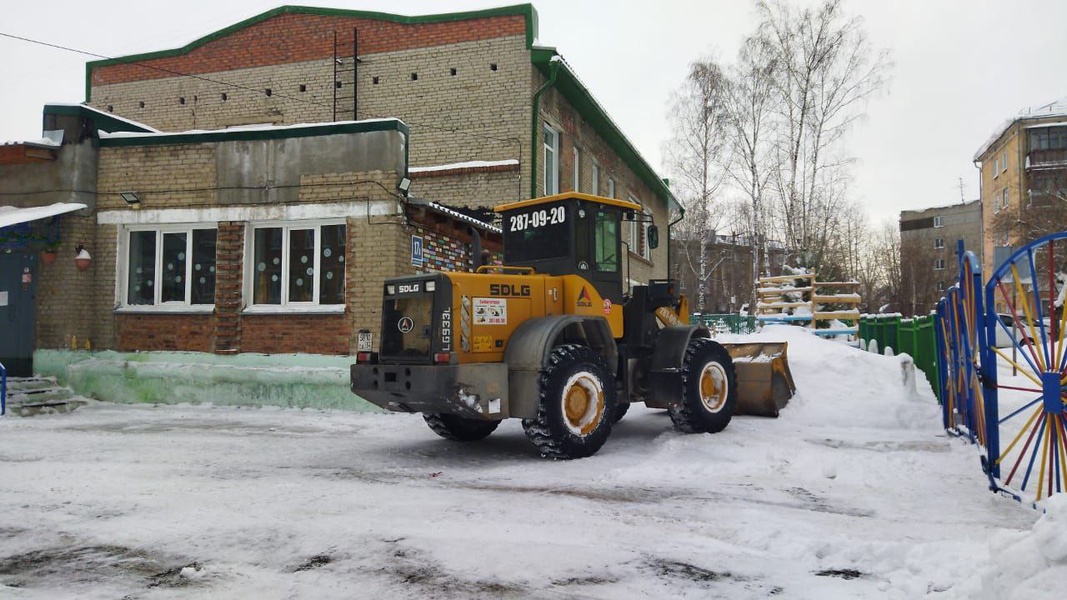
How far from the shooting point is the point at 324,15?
16688mm

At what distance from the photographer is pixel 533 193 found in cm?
Result: 1474

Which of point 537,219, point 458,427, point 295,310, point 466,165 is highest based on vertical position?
point 466,165

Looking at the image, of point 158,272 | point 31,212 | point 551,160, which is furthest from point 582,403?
point 551,160

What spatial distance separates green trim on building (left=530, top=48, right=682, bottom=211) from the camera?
14.9 meters

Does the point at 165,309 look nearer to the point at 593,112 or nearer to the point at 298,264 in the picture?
the point at 298,264

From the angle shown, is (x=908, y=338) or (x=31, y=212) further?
(x=908, y=338)

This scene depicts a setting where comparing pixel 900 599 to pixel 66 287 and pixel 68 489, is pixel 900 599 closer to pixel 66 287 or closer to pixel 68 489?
pixel 68 489

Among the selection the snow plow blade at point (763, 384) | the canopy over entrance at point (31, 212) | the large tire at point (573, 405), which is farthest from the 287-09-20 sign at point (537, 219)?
the canopy over entrance at point (31, 212)

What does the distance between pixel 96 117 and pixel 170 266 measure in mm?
2828

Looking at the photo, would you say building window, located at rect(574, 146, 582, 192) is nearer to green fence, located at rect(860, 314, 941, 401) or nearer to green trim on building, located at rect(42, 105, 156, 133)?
green fence, located at rect(860, 314, 941, 401)

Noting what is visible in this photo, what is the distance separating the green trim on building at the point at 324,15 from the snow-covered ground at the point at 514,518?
9.51m

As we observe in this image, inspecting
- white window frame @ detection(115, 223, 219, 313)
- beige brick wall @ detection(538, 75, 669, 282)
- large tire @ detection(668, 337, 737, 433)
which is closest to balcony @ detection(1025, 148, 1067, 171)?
beige brick wall @ detection(538, 75, 669, 282)

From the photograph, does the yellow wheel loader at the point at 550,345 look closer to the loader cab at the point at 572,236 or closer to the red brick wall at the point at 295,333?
the loader cab at the point at 572,236

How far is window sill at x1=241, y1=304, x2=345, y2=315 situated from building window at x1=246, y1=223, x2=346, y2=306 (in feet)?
0.28
